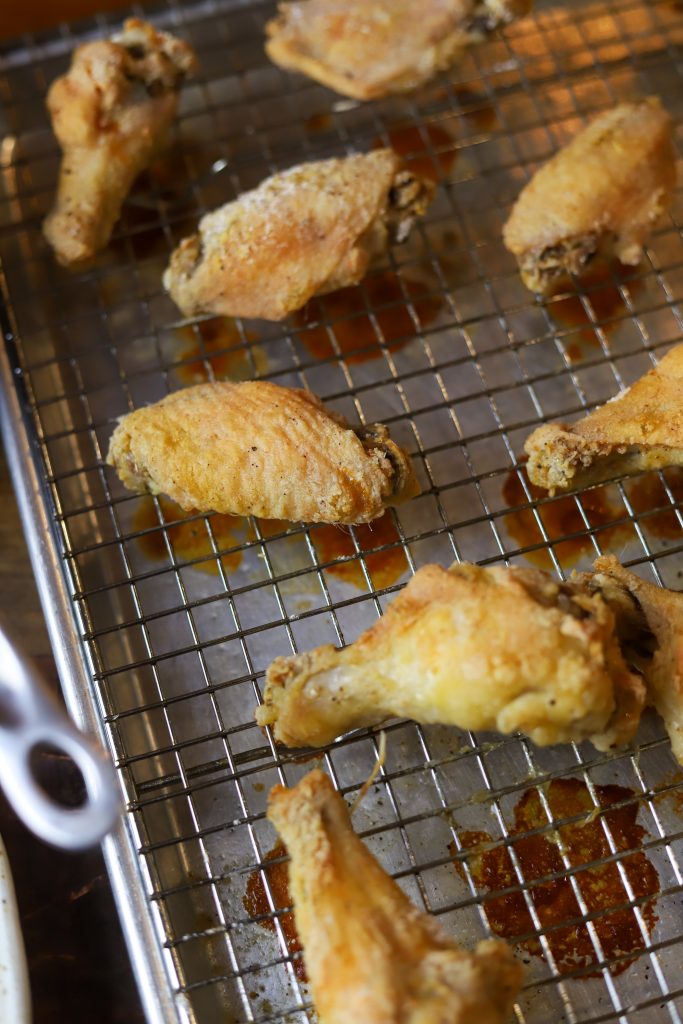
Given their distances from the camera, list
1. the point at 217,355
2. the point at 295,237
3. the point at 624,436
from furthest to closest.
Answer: the point at 217,355 → the point at 295,237 → the point at 624,436

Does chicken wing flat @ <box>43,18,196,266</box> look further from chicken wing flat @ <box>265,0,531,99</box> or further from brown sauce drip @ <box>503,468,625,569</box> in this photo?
brown sauce drip @ <box>503,468,625,569</box>

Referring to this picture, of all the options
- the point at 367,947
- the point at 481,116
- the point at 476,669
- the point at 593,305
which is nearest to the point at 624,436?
the point at 593,305

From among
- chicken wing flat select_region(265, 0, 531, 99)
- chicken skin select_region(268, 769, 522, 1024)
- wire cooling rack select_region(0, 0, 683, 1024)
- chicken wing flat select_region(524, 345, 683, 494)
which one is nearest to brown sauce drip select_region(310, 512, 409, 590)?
wire cooling rack select_region(0, 0, 683, 1024)

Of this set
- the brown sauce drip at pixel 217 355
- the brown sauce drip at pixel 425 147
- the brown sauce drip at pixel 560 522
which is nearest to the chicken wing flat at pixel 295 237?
the brown sauce drip at pixel 217 355

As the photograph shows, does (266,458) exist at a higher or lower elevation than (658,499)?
higher

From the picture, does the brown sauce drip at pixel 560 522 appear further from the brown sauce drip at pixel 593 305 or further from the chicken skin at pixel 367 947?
the chicken skin at pixel 367 947

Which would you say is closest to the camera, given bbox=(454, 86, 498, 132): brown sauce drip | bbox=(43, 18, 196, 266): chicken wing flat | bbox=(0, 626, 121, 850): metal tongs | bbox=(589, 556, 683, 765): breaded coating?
bbox=(0, 626, 121, 850): metal tongs

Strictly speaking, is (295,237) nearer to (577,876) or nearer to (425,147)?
(425,147)
